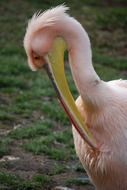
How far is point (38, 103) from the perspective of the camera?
9.85 metres

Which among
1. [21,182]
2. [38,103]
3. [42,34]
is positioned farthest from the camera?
[38,103]

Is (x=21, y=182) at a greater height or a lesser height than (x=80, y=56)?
lesser

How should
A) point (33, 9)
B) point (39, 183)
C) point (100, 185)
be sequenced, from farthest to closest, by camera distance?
point (33, 9) < point (39, 183) < point (100, 185)

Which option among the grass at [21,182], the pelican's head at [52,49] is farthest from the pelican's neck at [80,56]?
the grass at [21,182]

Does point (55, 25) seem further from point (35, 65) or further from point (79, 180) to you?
point (79, 180)

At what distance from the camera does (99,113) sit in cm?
543

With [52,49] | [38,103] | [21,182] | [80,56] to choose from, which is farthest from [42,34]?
[38,103]

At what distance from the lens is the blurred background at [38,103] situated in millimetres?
7234

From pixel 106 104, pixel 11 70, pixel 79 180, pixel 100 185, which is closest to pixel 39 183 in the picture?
pixel 79 180

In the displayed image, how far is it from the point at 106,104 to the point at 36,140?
2.97m

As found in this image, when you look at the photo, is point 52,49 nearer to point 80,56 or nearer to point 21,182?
point 80,56

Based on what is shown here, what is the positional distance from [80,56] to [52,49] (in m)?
0.24

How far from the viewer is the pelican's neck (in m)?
5.29

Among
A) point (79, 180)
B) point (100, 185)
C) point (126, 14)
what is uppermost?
point (100, 185)
